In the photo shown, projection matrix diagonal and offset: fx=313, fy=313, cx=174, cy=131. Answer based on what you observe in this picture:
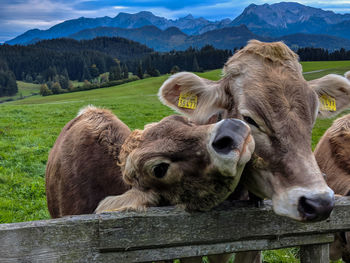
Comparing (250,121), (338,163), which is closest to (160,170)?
(250,121)

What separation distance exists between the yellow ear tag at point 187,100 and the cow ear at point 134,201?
100 centimetres

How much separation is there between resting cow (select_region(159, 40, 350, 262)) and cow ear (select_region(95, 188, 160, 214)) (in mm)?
707

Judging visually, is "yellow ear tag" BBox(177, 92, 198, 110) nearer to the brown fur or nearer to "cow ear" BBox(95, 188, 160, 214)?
the brown fur

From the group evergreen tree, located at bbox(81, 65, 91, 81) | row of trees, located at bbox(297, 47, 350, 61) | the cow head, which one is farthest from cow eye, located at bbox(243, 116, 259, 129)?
evergreen tree, located at bbox(81, 65, 91, 81)

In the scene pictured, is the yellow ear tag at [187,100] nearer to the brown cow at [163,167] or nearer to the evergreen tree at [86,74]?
the brown cow at [163,167]

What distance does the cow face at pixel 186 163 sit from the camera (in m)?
1.87

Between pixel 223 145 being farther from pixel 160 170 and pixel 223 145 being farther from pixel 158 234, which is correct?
pixel 158 234

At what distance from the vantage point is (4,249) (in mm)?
1855

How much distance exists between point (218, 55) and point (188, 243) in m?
100

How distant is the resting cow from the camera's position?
76.2 inches

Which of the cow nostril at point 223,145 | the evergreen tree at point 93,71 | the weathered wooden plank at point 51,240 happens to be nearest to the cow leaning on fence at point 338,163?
the cow nostril at point 223,145

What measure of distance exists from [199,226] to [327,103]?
1835 millimetres

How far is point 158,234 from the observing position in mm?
2006

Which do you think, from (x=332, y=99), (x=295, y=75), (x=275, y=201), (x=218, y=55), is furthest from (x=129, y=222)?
(x=218, y=55)
